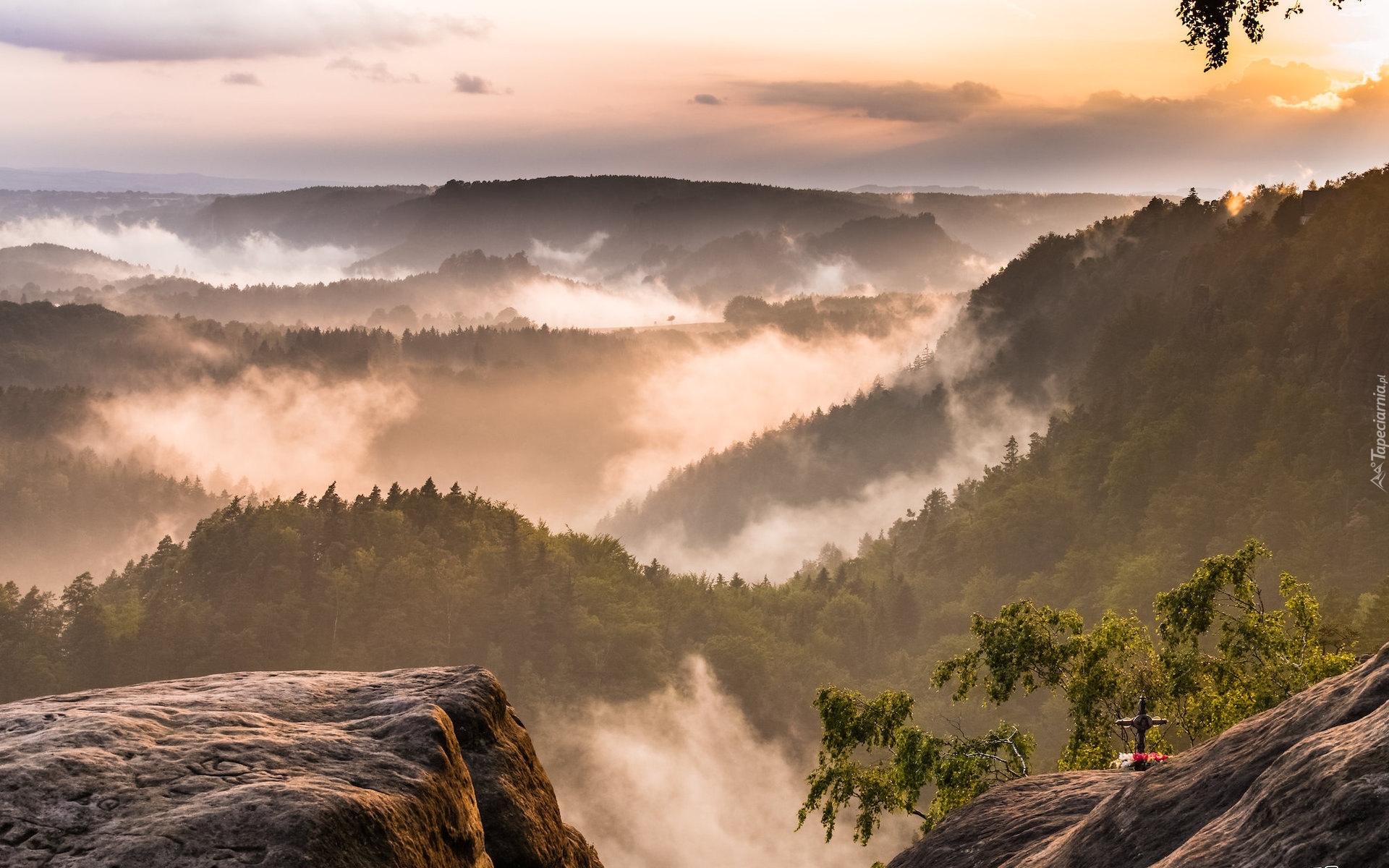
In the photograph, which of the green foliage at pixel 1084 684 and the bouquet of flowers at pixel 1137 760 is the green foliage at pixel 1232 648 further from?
the bouquet of flowers at pixel 1137 760

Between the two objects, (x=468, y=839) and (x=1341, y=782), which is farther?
(x=468, y=839)

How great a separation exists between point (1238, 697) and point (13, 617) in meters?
200

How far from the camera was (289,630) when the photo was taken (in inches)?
7638

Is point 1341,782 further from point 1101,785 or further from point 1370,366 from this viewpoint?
point 1370,366

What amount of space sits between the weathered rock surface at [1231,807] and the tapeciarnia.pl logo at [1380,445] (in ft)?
567

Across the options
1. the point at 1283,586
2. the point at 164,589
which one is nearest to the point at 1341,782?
the point at 1283,586

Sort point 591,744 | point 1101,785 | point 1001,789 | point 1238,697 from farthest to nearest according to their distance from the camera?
1. point 591,744
2. point 1238,697
3. point 1001,789
4. point 1101,785

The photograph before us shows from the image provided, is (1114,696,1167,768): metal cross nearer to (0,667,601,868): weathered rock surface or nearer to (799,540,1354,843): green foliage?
(0,667,601,868): weathered rock surface

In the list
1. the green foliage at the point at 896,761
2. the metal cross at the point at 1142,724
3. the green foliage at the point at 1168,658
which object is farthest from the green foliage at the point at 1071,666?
the metal cross at the point at 1142,724

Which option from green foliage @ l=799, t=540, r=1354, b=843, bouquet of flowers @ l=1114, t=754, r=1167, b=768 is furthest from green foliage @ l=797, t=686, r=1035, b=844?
bouquet of flowers @ l=1114, t=754, r=1167, b=768

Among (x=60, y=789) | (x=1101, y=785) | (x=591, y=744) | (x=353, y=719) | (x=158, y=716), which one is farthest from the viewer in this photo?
(x=591, y=744)

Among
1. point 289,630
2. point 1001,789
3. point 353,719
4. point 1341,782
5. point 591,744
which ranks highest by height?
point 1341,782

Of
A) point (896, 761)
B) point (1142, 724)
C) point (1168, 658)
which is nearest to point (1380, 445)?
point (1168, 658)

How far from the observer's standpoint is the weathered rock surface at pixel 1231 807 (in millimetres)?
10250
